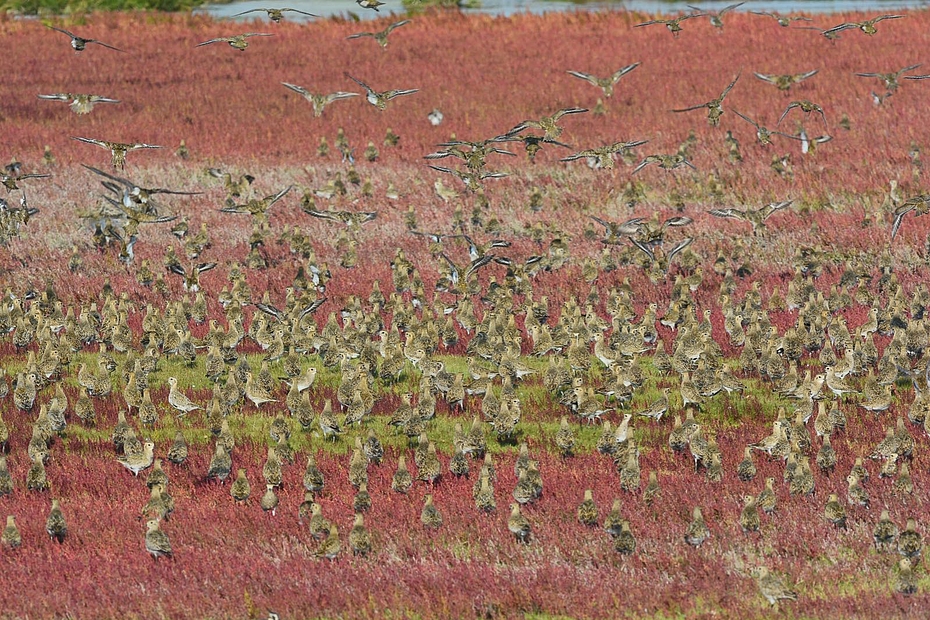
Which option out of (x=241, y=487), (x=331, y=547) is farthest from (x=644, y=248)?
(x=331, y=547)

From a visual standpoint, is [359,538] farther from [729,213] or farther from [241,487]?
[729,213]

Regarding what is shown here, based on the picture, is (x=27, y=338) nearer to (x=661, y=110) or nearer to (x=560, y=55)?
(x=661, y=110)

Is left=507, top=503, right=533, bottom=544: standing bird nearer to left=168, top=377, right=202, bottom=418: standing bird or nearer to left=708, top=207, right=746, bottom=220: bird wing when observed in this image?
left=168, top=377, right=202, bottom=418: standing bird

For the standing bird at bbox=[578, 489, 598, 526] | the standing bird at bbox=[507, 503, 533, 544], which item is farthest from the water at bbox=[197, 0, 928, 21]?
the standing bird at bbox=[507, 503, 533, 544]

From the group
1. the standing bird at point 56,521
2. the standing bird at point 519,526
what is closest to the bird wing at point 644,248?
the standing bird at point 519,526

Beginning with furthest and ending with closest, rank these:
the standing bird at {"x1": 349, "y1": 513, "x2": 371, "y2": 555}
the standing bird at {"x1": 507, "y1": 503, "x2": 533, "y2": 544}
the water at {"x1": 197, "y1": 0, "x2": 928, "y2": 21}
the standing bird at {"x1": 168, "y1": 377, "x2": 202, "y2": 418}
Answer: the water at {"x1": 197, "y1": 0, "x2": 928, "y2": 21}
the standing bird at {"x1": 168, "y1": 377, "x2": 202, "y2": 418}
the standing bird at {"x1": 507, "y1": 503, "x2": 533, "y2": 544}
the standing bird at {"x1": 349, "y1": 513, "x2": 371, "y2": 555}

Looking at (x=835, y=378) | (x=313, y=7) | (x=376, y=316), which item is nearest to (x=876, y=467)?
(x=835, y=378)
